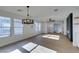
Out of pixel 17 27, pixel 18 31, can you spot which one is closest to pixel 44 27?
pixel 18 31

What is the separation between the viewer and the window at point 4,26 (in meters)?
6.05

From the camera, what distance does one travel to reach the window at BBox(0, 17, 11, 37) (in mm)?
6049

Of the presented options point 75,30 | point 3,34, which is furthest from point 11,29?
point 75,30

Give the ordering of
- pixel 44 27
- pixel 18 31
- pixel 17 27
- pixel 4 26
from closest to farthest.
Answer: pixel 4 26 < pixel 17 27 < pixel 18 31 < pixel 44 27

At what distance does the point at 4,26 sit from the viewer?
249 inches

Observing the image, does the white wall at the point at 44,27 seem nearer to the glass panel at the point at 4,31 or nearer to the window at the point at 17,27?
the window at the point at 17,27

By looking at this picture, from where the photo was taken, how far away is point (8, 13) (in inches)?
254

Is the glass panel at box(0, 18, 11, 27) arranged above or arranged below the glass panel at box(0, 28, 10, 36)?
above

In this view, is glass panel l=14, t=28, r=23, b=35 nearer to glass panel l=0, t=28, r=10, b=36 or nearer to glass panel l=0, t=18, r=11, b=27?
glass panel l=0, t=28, r=10, b=36

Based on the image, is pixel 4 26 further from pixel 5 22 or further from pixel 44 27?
pixel 44 27

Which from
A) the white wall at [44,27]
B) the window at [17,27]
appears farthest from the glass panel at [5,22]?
the white wall at [44,27]

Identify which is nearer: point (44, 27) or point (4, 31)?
point (4, 31)

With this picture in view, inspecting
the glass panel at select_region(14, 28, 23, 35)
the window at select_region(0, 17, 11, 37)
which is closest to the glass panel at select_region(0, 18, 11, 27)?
the window at select_region(0, 17, 11, 37)
